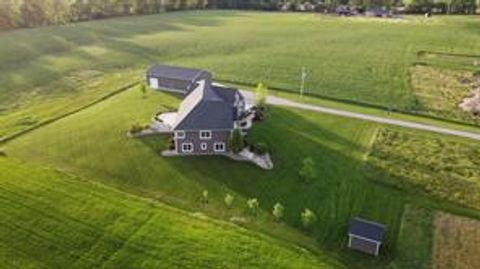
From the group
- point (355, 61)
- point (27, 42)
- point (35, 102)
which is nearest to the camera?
point (35, 102)

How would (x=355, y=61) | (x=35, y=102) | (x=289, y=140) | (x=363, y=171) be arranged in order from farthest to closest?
(x=355, y=61)
(x=35, y=102)
(x=289, y=140)
(x=363, y=171)

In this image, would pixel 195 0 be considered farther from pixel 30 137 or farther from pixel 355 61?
pixel 30 137

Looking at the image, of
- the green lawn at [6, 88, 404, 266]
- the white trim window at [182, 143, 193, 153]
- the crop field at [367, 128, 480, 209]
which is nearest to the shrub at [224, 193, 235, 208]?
the green lawn at [6, 88, 404, 266]

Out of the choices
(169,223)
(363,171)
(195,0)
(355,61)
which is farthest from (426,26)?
(169,223)

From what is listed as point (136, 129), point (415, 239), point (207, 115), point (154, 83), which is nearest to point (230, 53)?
point (154, 83)

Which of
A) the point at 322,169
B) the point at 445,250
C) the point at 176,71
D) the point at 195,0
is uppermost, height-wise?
the point at 195,0

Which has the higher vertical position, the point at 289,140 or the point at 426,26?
the point at 426,26

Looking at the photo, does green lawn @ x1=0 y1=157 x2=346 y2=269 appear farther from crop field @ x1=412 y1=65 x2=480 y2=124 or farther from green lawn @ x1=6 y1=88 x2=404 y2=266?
crop field @ x1=412 y1=65 x2=480 y2=124
